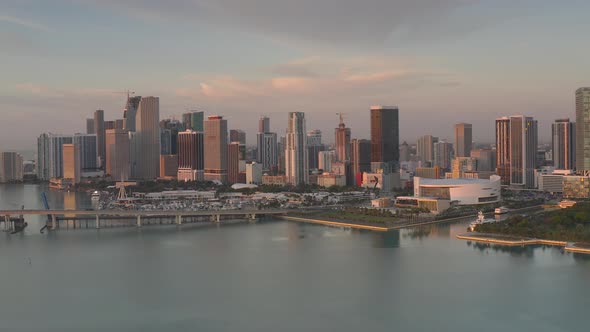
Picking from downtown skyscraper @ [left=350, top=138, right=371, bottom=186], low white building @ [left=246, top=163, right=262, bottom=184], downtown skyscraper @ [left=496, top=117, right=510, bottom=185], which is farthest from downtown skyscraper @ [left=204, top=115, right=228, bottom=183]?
downtown skyscraper @ [left=496, top=117, right=510, bottom=185]

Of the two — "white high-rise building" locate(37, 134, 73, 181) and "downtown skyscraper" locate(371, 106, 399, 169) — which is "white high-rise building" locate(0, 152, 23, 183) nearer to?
"white high-rise building" locate(37, 134, 73, 181)

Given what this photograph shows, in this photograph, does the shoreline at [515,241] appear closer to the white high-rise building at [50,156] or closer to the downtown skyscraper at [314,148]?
the downtown skyscraper at [314,148]

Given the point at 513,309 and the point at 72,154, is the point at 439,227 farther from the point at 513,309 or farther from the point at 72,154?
the point at 72,154

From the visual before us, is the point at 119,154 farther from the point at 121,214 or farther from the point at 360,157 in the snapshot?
the point at 121,214

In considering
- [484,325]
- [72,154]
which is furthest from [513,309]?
[72,154]

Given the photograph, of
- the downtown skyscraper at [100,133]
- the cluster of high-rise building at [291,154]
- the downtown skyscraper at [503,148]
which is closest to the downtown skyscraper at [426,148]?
the cluster of high-rise building at [291,154]
